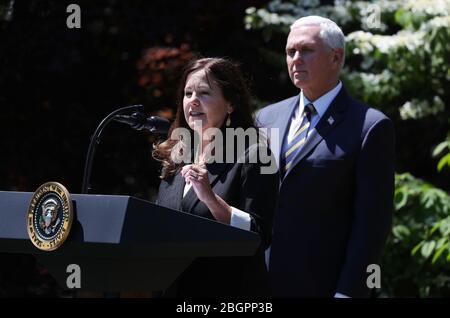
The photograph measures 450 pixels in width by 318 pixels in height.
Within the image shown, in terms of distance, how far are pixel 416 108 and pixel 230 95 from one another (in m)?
3.53

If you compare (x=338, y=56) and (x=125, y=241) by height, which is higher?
(x=338, y=56)

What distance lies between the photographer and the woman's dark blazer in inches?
115

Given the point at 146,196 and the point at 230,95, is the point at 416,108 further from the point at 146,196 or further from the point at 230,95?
the point at 230,95

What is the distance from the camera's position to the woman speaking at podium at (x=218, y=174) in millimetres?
2902

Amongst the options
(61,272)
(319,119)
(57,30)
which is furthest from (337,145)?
(57,30)

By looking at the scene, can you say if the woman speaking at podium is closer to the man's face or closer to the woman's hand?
the woman's hand

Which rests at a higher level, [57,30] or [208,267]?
[57,30]

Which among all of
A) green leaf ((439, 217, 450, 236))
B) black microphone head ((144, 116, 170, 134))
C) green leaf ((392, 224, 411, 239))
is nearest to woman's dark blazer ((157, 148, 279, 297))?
black microphone head ((144, 116, 170, 134))

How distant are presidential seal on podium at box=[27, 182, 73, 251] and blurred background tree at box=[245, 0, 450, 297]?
3.20m

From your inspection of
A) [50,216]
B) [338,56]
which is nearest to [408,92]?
[338,56]

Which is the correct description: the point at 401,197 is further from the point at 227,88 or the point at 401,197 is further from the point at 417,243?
the point at 227,88

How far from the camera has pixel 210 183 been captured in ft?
9.95

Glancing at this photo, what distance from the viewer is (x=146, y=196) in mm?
7453

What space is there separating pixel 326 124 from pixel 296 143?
126 mm
